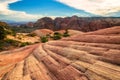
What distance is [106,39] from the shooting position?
14.5 metres

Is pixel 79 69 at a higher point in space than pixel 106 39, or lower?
lower

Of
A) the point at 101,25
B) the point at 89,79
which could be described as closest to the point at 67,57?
the point at 89,79

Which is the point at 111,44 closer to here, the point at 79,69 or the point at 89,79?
the point at 79,69

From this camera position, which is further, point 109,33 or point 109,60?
point 109,33

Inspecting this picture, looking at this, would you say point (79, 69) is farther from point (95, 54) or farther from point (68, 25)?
point (68, 25)

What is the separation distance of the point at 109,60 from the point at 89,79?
2.20 metres

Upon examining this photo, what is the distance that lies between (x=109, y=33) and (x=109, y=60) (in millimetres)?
5745

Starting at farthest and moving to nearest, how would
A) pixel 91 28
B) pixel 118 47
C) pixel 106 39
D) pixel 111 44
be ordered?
pixel 91 28
pixel 106 39
pixel 111 44
pixel 118 47

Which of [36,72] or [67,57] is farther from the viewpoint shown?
[67,57]

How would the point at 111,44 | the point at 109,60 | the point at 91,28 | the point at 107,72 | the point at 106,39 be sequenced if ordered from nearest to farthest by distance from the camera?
1. the point at 107,72
2. the point at 109,60
3. the point at 111,44
4. the point at 106,39
5. the point at 91,28

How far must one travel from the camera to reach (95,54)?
1285 cm

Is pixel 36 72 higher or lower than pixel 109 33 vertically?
lower

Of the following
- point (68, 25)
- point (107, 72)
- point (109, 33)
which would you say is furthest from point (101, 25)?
point (107, 72)

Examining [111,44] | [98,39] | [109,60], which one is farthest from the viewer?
[98,39]
